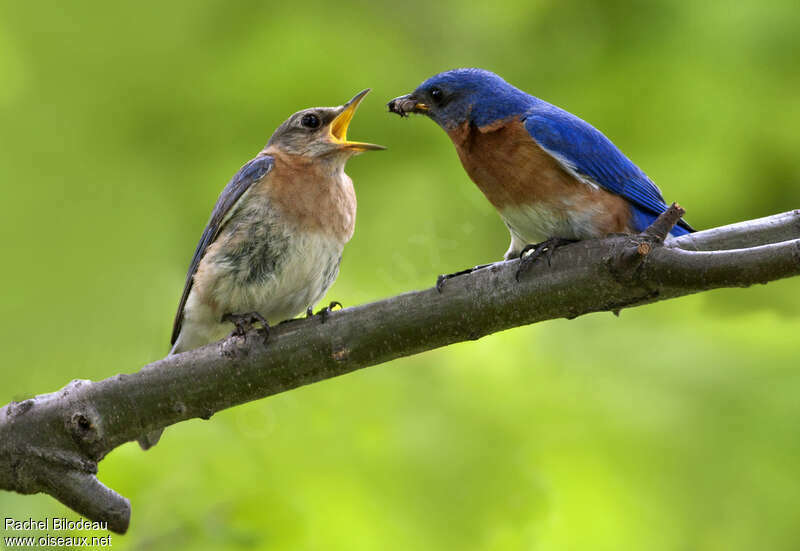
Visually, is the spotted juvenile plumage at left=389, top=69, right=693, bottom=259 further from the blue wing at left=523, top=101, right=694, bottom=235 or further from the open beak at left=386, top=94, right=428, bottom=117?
the open beak at left=386, top=94, right=428, bottom=117

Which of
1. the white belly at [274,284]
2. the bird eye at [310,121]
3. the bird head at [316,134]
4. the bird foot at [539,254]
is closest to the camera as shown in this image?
the bird foot at [539,254]

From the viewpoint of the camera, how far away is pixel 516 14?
15.5 ft

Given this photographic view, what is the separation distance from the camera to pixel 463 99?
446 centimetres

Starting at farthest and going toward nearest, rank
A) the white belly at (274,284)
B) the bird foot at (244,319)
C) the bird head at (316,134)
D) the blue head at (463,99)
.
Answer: the bird head at (316,134) < the white belly at (274,284) < the blue head at (463,99) < the bird foot at (244,319)

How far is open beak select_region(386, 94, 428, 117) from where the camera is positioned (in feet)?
14.9

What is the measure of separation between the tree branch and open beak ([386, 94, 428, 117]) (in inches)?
55.7

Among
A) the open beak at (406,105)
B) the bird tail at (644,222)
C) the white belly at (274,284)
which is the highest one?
the open beak at (406,105)

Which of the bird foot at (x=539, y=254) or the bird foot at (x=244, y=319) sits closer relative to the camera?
the bird foot at (x=539, y=254)

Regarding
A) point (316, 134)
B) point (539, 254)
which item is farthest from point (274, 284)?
point (539, 254)

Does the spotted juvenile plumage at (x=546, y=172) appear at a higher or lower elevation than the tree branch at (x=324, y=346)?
higher

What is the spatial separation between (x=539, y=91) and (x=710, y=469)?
86.1 inches

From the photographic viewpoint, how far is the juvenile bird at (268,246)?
177 inches

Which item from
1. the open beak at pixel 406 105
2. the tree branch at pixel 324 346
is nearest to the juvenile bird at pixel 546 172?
the open beak at pixel 406 105

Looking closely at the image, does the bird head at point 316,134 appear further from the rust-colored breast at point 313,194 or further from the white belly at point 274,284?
the white belly at point 274,284
